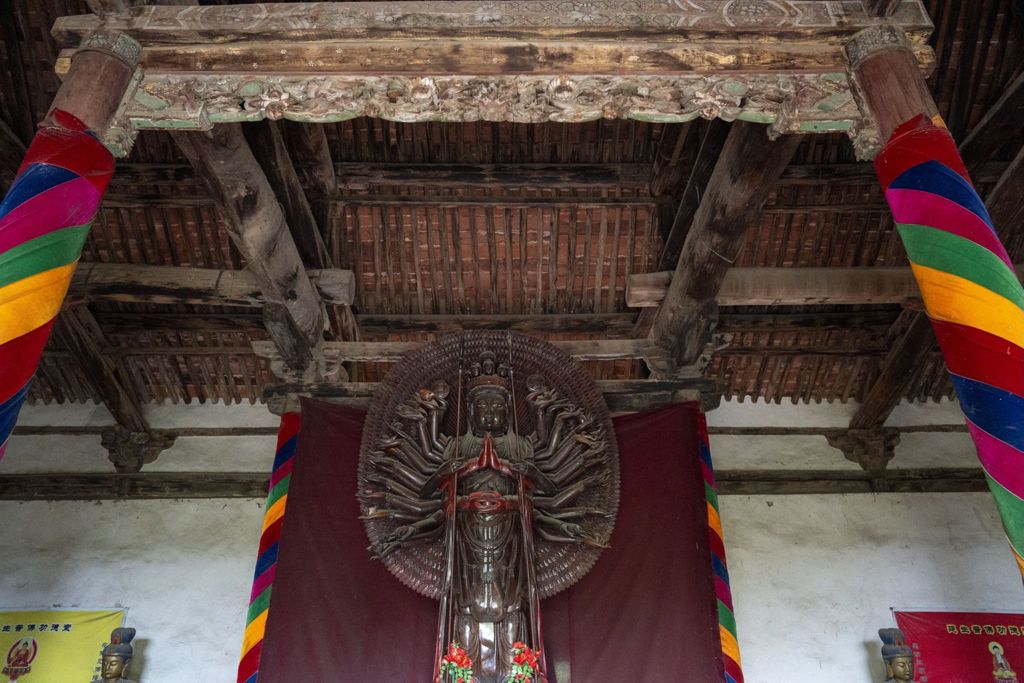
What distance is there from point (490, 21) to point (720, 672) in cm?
295

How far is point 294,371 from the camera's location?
523 centimetres

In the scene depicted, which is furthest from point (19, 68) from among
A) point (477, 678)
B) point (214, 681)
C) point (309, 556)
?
point (477, 678)

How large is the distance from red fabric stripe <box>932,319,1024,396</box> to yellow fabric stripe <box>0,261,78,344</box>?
9.20 feet

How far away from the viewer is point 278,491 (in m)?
4.69

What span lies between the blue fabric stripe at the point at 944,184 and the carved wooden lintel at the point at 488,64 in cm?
55

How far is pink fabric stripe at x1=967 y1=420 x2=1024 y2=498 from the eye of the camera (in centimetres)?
258

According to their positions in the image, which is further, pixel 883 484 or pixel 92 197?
pixel 883 484

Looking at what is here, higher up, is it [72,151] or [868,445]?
[868,445]

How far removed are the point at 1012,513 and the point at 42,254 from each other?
3.01 meters

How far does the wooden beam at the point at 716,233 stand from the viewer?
3971mm

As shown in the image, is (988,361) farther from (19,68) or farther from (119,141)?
(19,68)

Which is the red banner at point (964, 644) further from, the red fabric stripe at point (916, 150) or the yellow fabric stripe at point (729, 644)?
the red fabric stripe at point (916, 150)

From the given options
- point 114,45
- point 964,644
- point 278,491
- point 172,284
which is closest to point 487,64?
point 114,45

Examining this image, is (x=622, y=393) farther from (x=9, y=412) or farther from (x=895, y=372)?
(x=9, y=412)
